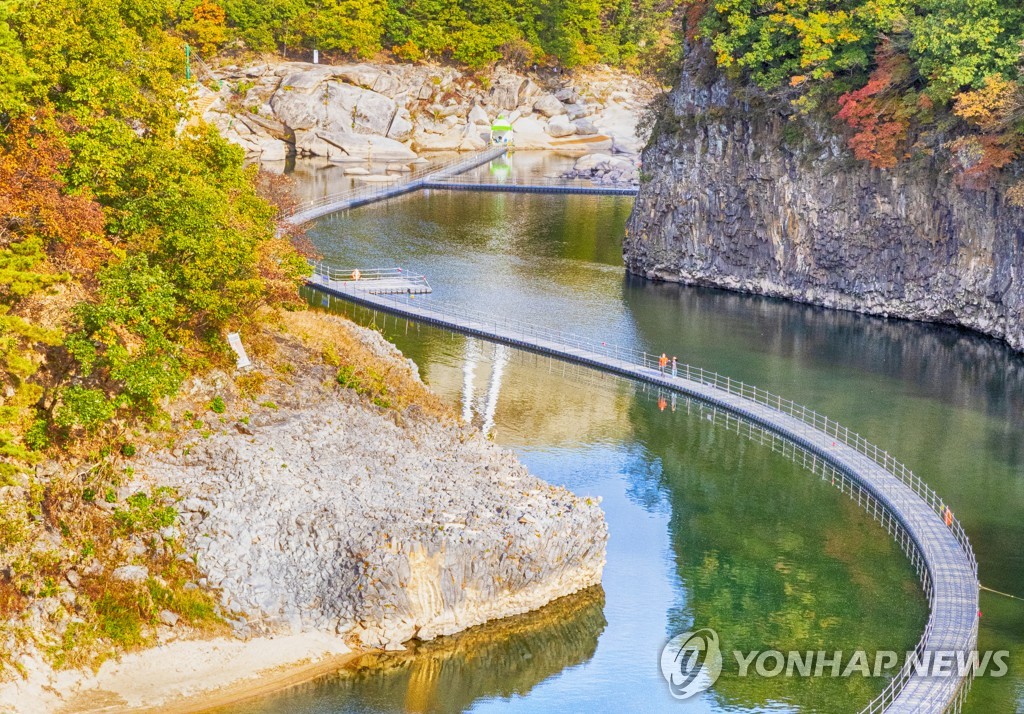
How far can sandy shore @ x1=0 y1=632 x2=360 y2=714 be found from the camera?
46.5 meters

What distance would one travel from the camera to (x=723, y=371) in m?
88.9

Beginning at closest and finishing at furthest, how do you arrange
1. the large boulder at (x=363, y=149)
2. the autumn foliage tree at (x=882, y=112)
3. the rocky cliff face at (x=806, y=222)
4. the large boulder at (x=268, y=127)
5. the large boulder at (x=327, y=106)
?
the rocky cliff face at (x=806, y=222)
the autumn foliage tree at (x=882, y=112)
the large boulder at (x=268, y=127)
the large boulder at (x=363, y=149)
the large boulder at (x=327, y=106)

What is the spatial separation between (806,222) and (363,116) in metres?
93.7

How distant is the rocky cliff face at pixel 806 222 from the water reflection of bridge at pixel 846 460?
67.7 ft

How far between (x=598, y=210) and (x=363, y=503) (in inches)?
3891

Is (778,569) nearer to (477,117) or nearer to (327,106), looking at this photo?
(327,106)

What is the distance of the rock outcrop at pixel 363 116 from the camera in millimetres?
181500

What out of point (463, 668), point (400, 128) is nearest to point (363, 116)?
point (400, 128)

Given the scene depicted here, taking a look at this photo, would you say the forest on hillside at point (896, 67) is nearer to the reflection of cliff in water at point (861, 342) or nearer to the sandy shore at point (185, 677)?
the reflection of cliff in water at point (861, 342)

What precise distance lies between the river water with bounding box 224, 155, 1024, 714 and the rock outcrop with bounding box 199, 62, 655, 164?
6106 cm

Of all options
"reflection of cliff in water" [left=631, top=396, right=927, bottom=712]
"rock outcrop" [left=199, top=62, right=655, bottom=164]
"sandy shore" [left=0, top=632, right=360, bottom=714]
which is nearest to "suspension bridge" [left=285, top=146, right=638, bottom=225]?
"rock outcrop" [left=199, top=62, right=655, bottom=164]

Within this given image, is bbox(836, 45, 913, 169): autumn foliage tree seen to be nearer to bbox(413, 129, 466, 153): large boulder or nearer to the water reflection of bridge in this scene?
the water reflection of bridge

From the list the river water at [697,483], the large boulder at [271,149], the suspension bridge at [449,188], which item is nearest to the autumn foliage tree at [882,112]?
the river water at [697,483]

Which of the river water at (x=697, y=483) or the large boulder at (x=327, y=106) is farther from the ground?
the large boulder at (x=327, y=106)
